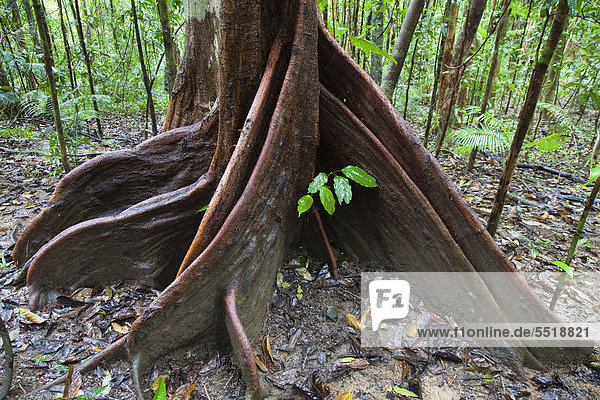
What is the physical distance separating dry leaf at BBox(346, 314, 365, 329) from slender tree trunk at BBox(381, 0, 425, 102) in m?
2.81

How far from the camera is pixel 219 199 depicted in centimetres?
203

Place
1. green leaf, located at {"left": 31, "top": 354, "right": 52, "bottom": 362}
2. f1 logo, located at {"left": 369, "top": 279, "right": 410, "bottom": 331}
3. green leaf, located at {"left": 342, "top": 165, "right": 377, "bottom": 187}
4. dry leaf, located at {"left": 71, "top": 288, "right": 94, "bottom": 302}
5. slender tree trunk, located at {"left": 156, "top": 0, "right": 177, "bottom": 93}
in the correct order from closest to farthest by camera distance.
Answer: green leaf, located at {"left": 31, "top": 354, "right": 52, "bottom": 362}, green leaf, located at {"left": 342, "top": 165, "right": 377, "bottom": 187}, f1 logo, located at {"left": 369, "top": 279, "right": 410, "bottom": 331}, dry leaf, located at {"left": 71, "top": 288, "right": 94, "bottom": 302}, slender tree trunk, located at {"left": 156, "top": 0, "right": 177, "bottom": 93}

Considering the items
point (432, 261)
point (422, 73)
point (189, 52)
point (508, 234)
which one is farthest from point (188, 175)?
point (422, 73)

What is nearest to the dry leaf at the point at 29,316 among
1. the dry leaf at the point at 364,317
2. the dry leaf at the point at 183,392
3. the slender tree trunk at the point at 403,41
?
the dry leaf at the point at 183,392

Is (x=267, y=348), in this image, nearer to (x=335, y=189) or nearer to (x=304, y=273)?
(x=304, y=273)

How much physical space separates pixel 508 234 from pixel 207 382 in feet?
10.4

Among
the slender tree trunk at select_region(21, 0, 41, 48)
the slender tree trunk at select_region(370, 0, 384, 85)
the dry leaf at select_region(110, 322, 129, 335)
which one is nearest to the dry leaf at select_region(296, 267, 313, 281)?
the dry leaf at select_region(110, 322, 129, 335)

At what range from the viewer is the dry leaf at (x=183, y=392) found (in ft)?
5.98

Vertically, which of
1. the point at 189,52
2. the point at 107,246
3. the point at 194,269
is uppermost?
the point at 189,52

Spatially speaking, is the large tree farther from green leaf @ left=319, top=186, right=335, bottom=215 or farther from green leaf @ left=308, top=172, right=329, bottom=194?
green leaf @ left=319, top=186, right=335, bottom=215

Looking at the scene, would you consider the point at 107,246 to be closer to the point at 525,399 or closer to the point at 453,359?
the point at 453,359

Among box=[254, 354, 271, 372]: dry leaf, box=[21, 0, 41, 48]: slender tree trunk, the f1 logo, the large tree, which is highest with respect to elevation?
box=[21, 0, 41, 48]: slender tree trunk

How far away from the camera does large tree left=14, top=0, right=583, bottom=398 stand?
6.61 ft

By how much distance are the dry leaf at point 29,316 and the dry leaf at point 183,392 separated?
1.17 m
